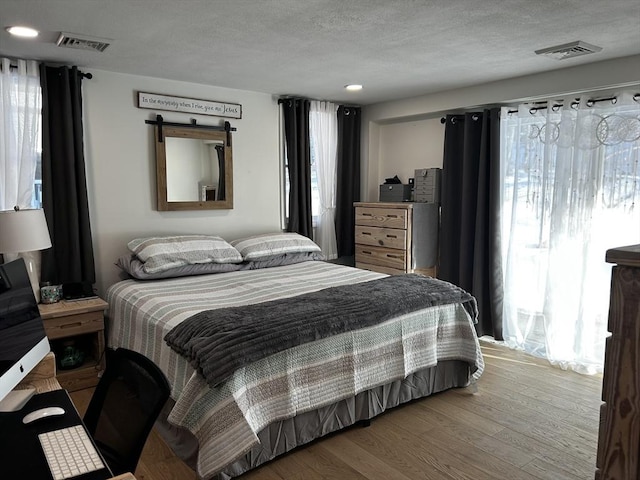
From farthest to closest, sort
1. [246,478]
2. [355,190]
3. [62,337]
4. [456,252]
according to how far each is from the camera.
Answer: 1. [355,190]
2. [456,252]
3. [62,337]
4. [246,478]

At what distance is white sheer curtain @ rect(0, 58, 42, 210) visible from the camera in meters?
3.21

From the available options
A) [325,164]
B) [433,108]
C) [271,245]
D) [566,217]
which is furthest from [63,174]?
[566,217]

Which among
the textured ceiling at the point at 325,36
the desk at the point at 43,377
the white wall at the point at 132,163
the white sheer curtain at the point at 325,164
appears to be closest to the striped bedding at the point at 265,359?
the white wall at the point at 132,163

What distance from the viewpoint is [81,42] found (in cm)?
280

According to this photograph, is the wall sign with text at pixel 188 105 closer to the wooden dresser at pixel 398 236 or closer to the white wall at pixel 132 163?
the white wall at pixel 132 163

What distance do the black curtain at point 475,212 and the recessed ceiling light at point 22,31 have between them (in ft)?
10.8

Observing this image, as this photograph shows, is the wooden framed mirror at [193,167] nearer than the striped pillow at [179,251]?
No

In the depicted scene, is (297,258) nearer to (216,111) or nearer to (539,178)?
(216,111)

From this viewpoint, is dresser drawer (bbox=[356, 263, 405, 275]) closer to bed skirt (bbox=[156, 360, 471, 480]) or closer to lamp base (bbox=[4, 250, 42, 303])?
bed skirt (bbox=[156, 360, 471, 480])

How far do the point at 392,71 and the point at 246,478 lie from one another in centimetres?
291

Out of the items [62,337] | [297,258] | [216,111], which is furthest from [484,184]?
[62,337]

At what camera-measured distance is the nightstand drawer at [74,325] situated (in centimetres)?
310

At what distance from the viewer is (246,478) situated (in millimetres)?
2293

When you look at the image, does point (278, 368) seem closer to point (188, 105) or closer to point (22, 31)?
point (22, 31)
